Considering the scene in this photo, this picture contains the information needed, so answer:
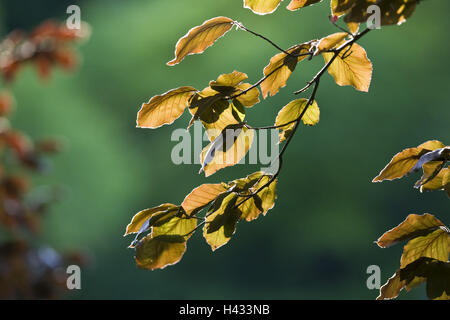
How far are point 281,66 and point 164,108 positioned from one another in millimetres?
171

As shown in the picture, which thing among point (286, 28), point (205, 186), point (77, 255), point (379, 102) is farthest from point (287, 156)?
point (205, 186)

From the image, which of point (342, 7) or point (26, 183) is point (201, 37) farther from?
point (26, 183)

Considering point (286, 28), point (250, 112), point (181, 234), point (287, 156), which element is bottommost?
point (181, 234)

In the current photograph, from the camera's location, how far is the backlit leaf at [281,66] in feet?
2.21

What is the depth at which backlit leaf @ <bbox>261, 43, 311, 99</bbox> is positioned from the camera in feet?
2.21

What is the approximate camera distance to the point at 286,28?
296 inches

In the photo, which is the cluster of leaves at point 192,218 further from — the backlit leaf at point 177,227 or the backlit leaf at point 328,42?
the backlit leaf at point 328,42

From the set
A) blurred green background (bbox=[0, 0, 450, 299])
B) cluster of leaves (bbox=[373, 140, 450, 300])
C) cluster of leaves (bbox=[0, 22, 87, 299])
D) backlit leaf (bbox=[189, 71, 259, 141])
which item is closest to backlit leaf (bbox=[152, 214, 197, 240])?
backlit leaf (bbox=[189, 71, 259, 141])

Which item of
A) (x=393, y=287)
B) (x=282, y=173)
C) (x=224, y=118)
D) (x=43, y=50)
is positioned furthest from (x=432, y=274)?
(x=282, y=173)

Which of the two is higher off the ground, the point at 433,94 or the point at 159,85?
the point at 159,85

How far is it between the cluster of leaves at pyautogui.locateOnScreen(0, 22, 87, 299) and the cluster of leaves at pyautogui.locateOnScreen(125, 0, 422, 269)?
1.38 meters

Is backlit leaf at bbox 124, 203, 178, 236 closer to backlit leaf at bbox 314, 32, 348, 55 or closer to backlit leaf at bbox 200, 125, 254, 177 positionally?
backlit leaf at bbox 200, 125, 254, 177
